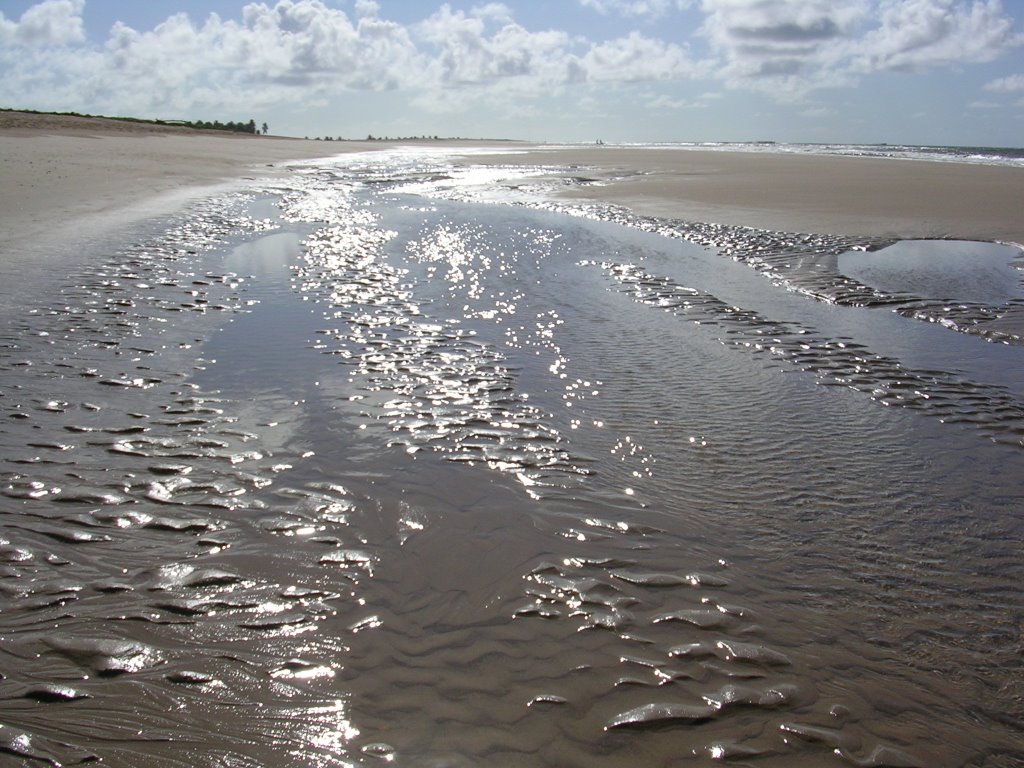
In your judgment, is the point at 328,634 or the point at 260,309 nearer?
the point at 328,634

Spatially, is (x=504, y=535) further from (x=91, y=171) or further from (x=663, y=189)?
(x=91, y=171)

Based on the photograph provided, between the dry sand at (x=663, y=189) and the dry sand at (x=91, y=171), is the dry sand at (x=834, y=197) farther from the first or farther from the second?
the dry sand at (x=91, y=171)

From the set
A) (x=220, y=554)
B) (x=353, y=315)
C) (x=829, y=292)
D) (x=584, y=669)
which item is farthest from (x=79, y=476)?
(x=829, y=292)

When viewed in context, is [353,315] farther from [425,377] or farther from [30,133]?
[30,133]

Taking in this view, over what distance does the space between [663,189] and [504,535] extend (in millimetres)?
21791

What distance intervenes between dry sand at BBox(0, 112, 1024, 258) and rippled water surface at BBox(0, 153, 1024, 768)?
704 cm

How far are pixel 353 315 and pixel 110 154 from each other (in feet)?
81.1

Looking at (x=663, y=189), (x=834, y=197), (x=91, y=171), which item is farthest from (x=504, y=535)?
(x=91, y=171)

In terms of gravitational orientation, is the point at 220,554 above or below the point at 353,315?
below

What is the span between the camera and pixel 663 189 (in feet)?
79.7

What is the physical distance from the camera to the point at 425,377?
6.84 meters

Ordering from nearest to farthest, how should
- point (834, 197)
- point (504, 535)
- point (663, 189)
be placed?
point (504, 535), point (834, 197), point (663, 189)

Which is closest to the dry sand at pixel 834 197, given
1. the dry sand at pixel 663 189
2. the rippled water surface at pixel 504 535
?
the dry sand at pixel 663 189

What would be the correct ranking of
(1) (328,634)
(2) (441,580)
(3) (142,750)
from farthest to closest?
1. (2) (441,580)
2. (1) (328,634)
3. (3) (142,750)
